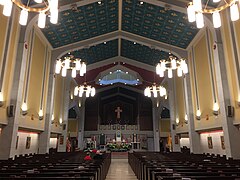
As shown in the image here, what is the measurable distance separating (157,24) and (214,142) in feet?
23.1

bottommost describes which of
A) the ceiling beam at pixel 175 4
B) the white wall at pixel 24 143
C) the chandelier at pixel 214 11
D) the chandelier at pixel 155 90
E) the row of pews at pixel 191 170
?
the row of pews at pixel 191 170

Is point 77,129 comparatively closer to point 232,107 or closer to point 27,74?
point 27,74

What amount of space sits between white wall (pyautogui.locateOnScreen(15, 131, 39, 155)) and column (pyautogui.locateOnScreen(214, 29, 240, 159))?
9.44m

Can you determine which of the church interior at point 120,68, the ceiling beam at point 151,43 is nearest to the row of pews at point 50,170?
the church interior at point 120,68

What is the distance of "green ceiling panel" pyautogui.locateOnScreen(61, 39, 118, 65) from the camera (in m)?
14.5

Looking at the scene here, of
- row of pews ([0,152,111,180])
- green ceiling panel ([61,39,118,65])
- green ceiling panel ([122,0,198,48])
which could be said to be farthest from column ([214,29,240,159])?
green ceiling panel ([61,39,118,65])

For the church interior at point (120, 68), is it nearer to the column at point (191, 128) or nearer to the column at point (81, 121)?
the column at point (191, 128)

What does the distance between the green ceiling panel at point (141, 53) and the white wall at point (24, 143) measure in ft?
28.2

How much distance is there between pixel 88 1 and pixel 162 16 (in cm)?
377

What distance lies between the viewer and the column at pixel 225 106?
775 cm

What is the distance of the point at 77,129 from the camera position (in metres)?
23.9

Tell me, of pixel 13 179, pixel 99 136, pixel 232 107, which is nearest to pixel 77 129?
pixel 99 136

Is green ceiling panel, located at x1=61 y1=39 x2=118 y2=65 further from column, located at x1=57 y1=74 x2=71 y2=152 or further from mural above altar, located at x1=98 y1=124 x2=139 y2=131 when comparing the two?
mural above altar, located at x1=98 y1=124 x2=139 y2=131

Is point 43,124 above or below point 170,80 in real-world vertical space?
below
